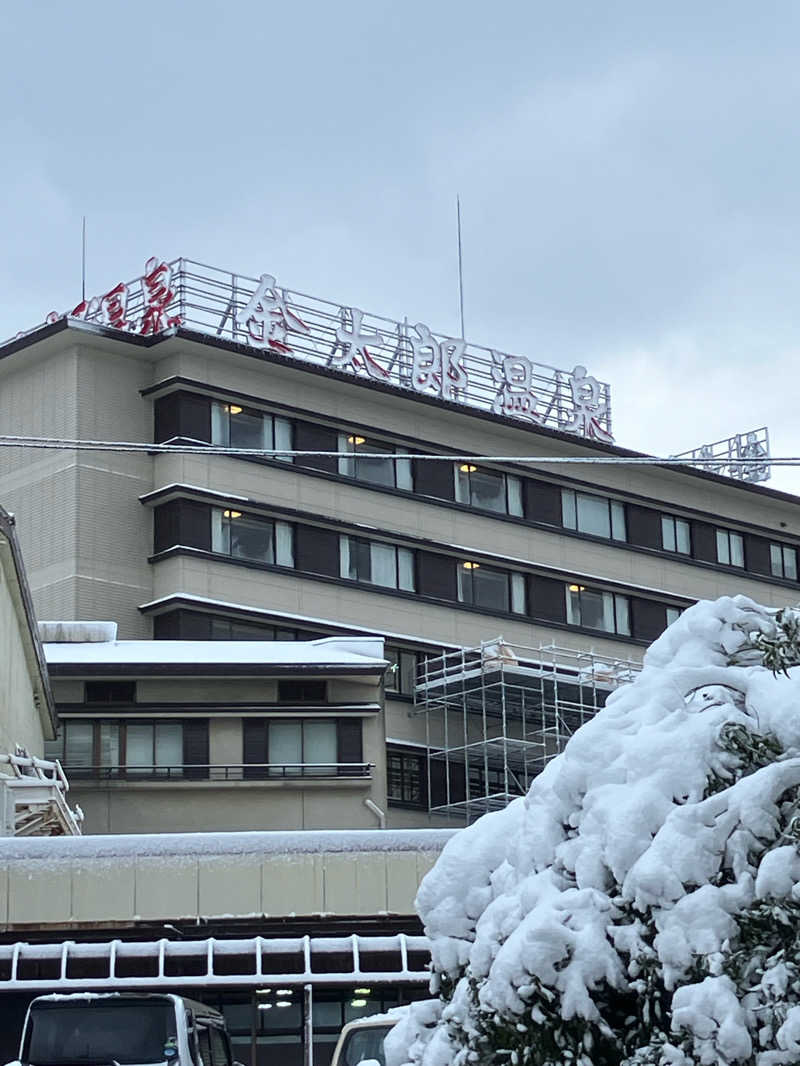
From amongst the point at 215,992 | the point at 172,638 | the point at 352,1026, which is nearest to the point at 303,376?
the point at 172,638

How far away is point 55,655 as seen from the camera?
54.3 m

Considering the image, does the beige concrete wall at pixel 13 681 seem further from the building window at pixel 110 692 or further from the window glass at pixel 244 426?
the window glass at pixel 244 426

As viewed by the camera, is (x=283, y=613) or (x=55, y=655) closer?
(x=55, y=655)

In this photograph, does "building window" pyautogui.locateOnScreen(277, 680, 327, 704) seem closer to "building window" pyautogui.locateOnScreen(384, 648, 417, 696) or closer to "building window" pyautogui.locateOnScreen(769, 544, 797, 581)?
"building window" pyautogui.locateOnScreen(384, 648, 417, 696)

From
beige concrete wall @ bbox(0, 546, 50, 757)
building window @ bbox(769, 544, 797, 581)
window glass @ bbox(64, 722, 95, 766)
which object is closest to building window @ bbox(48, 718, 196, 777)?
window glass @ bbox(64, 722, 95, 766)

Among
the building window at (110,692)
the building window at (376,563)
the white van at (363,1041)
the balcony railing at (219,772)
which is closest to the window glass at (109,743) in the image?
the balcony railing at (219,772)

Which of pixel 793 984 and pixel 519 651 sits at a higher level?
pixel 519 651

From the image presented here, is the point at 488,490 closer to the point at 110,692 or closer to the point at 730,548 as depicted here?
the point at 730,548

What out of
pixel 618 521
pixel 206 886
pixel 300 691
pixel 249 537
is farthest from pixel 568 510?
pixel 206 886

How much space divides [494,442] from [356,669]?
17788 millimetres

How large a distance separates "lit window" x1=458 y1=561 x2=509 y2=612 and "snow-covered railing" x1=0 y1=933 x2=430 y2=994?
1480 inches

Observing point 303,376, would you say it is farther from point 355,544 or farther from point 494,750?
point 494,750

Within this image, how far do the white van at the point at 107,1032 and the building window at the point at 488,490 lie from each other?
166ft

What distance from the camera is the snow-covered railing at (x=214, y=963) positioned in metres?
28.5
